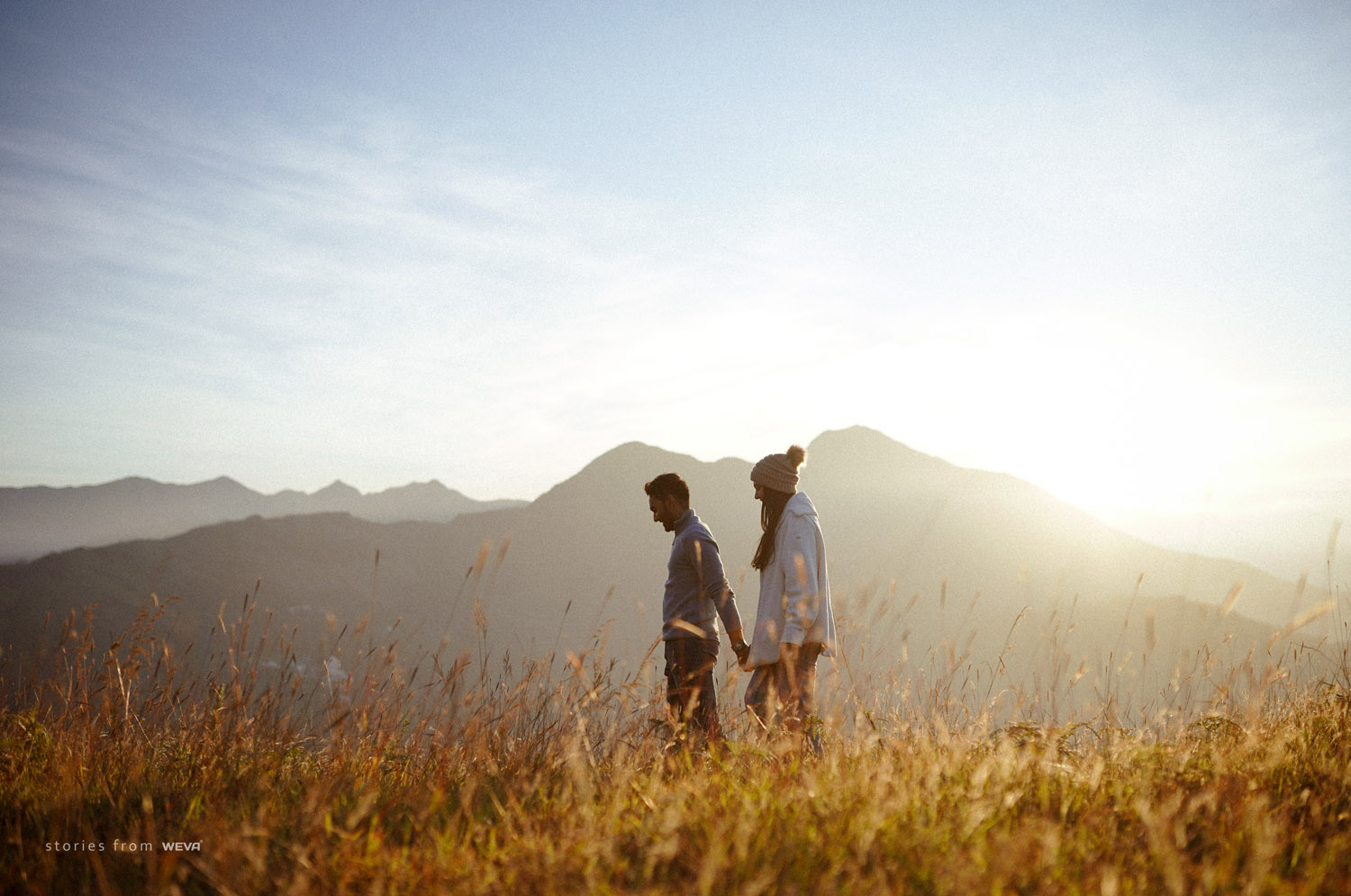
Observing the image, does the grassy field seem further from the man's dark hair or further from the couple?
the man's dark hair

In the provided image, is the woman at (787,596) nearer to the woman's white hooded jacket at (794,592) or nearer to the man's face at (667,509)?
the woman's white hooded jacket at (794,592)

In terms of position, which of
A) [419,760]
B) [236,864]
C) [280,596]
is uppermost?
[236,864]

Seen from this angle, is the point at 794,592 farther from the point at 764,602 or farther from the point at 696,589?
the point at 696,589

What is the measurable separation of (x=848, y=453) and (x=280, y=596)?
13530 centimetres

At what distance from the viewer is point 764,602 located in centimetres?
409

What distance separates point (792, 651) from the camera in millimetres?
3812

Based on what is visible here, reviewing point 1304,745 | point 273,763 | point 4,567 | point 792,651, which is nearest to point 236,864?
point 273,763

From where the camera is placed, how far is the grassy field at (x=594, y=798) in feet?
5.36

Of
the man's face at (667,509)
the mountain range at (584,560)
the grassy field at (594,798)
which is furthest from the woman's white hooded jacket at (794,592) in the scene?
the mountain range at (584,560)

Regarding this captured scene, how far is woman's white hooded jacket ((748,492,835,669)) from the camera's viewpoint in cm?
383

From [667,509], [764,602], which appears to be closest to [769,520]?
[764,602]

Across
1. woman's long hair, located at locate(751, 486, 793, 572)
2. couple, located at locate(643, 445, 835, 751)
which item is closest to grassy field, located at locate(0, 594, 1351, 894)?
couple, located at locate(643, 445, 835, 751)

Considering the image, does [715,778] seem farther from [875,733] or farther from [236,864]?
[236,864]

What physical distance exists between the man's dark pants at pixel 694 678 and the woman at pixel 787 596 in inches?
8.5
